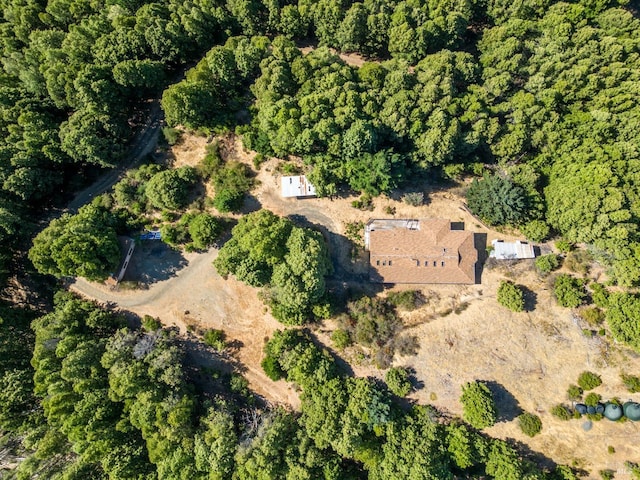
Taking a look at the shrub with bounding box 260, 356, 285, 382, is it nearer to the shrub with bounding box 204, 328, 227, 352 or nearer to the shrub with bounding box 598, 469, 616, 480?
the shrub with bounding box 204, 328, 227, 352

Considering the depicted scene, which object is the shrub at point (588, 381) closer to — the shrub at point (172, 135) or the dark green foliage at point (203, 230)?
the dark green foliage at point (203, 230)

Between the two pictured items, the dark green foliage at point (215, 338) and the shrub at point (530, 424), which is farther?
the dark green foliage at point (215, 338)

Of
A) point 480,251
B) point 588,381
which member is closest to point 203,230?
point 480,251

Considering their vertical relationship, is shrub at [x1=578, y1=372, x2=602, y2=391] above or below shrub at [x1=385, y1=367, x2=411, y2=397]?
below

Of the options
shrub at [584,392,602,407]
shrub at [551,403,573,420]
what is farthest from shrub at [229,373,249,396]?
shrub at [584,392,602,407]

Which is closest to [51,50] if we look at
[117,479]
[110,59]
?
[110,59]

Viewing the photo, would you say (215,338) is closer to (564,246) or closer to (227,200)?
(227,200)

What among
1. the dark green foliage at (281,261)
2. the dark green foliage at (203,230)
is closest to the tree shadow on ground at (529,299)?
the dark green foliage at (281,261)
